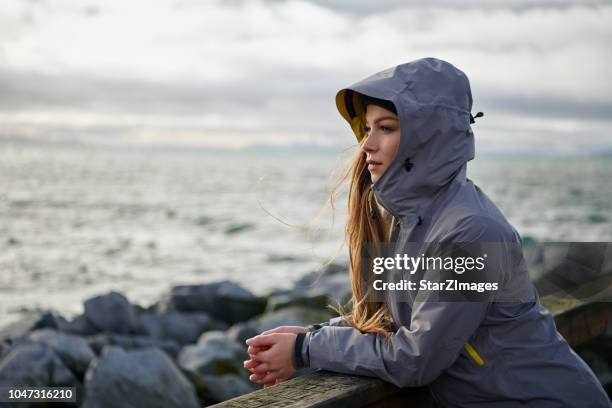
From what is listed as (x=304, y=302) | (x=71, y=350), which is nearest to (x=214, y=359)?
(x=71, y=350)

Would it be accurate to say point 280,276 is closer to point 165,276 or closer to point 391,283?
point 165,276

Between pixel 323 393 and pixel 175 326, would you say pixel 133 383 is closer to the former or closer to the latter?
pixel 323 393

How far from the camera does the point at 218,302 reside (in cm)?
1170

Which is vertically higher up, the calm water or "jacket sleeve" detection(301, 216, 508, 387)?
"jacket sleeve" detection(301, 216, 508, 387)

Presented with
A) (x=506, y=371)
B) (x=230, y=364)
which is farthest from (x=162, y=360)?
(x=506, y=371)

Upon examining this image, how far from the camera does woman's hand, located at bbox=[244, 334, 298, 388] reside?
8.21 ft

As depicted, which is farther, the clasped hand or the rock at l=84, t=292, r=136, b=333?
the rock at l=84, t=292, r=136, b=333

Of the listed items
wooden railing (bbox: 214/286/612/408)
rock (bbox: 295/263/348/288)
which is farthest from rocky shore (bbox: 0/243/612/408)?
wooden railing (bbox: 214/286/612/408)

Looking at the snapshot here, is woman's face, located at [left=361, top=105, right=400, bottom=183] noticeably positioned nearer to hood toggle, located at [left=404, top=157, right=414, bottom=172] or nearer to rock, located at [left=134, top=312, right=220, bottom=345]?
hood toggle, located at [left=404, top=157, right=414, bottom=172]

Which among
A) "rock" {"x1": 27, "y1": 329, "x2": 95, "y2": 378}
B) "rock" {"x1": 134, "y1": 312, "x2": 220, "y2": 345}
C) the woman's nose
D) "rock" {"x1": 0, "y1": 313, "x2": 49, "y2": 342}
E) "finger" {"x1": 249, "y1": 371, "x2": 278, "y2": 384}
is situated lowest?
"rock" {"x1": 134, "y1": 312, "x2": 220, "y2": 345}

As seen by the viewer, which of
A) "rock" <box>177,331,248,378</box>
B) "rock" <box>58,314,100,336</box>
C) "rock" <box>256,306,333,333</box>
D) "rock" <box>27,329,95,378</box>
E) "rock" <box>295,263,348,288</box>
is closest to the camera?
"rock" <box>27,329,95,378</box>

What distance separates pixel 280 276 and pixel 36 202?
2341cm

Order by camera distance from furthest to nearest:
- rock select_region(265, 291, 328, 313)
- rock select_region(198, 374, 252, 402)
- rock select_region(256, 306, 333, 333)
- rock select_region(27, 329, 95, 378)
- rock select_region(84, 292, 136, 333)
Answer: rock select_region(265, 291, 328, 313)
rock select_region(84, 292, 136, 333)
rock select_region(256, 306, 333, 333)
rock select_region(27, 329, 95, 378)
rock select_region(198, 374, 252, 402)

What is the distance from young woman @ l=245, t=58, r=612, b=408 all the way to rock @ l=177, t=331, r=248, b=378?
5.08 meters
